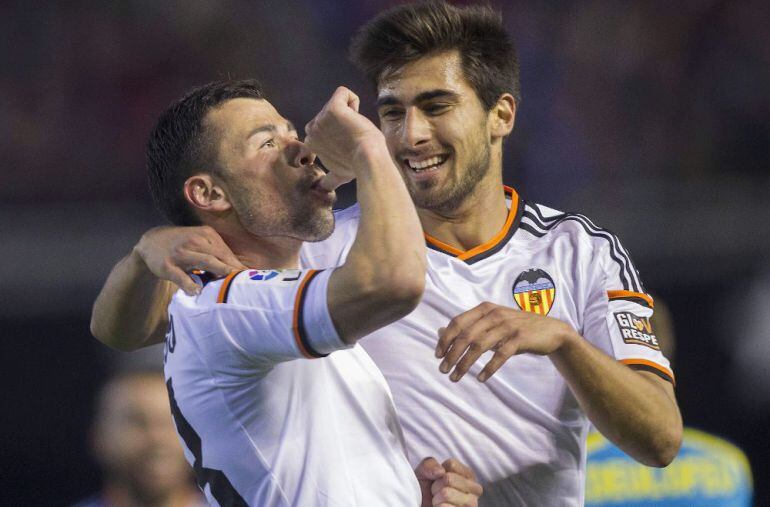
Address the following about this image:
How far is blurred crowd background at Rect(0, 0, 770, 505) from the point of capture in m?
5.46

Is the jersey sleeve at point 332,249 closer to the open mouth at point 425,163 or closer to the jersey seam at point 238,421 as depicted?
the open mouth at point 425,163

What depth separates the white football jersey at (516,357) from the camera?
3.13 m

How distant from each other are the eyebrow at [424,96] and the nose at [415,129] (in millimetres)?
40

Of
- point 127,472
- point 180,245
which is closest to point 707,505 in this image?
point 127,472

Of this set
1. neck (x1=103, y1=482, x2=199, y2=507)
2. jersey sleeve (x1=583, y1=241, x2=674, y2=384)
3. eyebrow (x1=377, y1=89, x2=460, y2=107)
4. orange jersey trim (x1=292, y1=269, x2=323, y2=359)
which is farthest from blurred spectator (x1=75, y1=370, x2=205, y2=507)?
orange jersey trim (x1=292, y1=269, x2=323, y2=359)

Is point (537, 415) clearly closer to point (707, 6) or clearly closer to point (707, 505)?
point (707, 505)

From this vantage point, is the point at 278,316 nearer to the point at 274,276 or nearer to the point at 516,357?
the point at 274,276

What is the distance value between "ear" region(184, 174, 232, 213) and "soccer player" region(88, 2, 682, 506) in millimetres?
80

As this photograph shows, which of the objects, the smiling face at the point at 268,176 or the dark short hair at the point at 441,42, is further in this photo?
the dark short hair at the point at 441,42

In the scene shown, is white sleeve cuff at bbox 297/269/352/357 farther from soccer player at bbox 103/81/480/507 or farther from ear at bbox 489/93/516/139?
ear at bbox 489/93/516/139

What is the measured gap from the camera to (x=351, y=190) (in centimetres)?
658

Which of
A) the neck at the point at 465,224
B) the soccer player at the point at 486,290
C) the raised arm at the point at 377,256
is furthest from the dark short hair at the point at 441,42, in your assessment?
the raised arm at the point at 377,256

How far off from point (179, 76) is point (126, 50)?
42 centimetres

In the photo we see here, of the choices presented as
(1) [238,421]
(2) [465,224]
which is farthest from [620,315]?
(1) [238,421]
